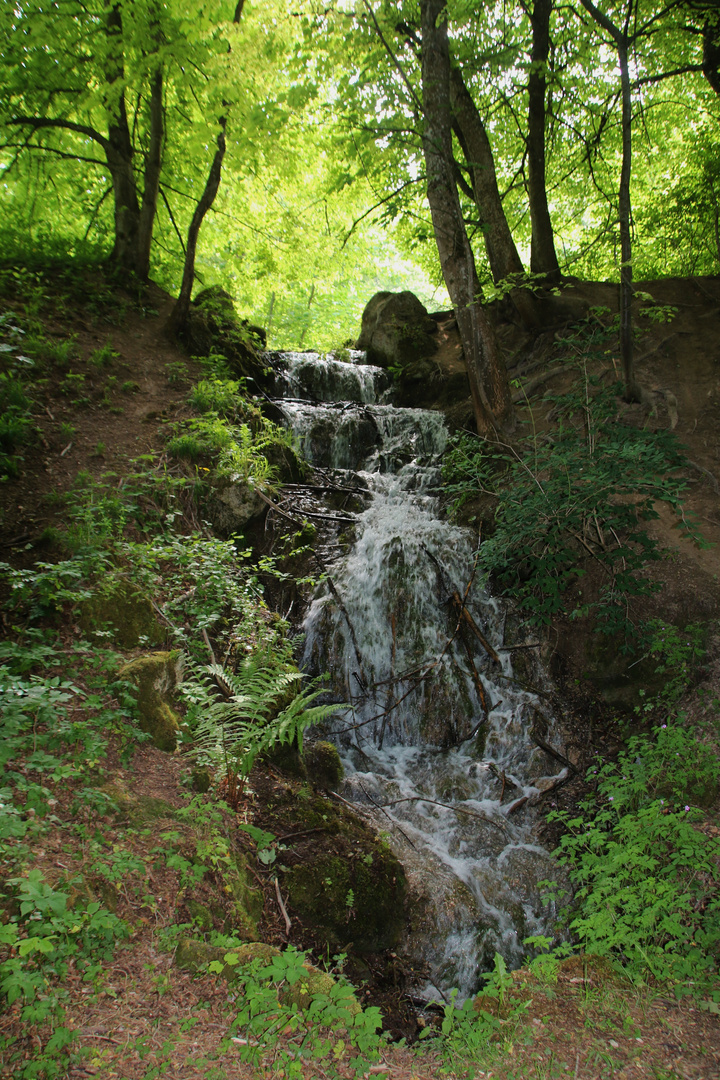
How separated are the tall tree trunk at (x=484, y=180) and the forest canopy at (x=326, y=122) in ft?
0.12

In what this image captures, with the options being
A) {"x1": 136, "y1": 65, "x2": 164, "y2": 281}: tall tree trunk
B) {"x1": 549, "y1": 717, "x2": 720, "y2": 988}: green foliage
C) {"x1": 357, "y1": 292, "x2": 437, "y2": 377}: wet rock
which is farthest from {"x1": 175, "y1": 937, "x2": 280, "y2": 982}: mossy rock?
{"x1": 357, "y1": 292, "x2": 437, "y2": 377}: wet rock

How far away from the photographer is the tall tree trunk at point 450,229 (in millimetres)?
7352

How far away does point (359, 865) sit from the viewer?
381cm

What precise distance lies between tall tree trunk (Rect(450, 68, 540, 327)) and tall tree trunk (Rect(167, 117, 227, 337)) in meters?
4.48

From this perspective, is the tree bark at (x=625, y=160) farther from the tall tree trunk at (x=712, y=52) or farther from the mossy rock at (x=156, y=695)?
the mossy rock at (x=156, y=695)

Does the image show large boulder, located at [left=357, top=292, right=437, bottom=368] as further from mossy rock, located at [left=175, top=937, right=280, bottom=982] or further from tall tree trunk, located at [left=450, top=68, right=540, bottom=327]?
mossy rock, located at [left=175, top=937, right=280, bottom=982]

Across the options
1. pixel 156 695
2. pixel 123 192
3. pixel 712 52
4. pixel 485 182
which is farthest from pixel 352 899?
pixel 712 52

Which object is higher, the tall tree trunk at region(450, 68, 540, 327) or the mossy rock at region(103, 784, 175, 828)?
the tall tree trunk at region(450, 68, 540, 327)

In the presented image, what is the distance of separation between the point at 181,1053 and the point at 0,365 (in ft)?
24.7

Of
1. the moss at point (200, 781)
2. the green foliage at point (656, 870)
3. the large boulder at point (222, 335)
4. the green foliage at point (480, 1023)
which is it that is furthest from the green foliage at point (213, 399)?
the green foliage at point (480, 1023)

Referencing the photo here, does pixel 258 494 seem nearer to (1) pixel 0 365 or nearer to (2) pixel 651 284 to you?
(1) pixel 0 365

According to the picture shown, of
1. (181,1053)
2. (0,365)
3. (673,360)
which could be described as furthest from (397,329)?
(181,1053)

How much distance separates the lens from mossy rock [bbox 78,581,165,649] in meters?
4.11

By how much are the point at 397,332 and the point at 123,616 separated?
37.3ft
